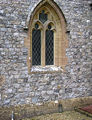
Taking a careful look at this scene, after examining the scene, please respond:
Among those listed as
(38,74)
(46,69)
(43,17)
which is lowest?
(38,74)

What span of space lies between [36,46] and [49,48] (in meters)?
0.60

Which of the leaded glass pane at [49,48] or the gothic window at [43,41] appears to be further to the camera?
the leaded glass pane at [49,48]

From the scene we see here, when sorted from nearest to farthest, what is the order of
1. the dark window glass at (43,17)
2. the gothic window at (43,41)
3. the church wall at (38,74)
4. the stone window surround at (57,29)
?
the church wall at (38,74) < the stone window surround at (57,29) < the gothic window at (43,41) < the dark window glass at (43,17)

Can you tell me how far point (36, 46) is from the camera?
8.03 metres

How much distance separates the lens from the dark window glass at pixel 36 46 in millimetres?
7973

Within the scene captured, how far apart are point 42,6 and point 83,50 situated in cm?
245

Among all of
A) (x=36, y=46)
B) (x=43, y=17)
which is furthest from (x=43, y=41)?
(x=43, y=17)

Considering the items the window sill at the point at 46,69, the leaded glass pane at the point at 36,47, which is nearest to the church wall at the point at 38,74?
the window sill at the point at 46,69

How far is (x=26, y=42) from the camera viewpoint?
24.7ft

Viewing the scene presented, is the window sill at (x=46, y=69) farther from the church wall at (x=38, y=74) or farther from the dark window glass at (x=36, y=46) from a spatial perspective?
the dark window glass at (x=36, y=46)

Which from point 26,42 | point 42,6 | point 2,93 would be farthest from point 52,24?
point 2,93

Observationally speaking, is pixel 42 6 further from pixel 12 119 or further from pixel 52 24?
pixel 12 119

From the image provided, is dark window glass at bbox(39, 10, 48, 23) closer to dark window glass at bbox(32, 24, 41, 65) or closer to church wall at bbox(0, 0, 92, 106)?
dark window glass at bbox(32, 24, 41, 65)

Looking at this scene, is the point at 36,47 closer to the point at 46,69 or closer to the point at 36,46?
the point at 36,46
